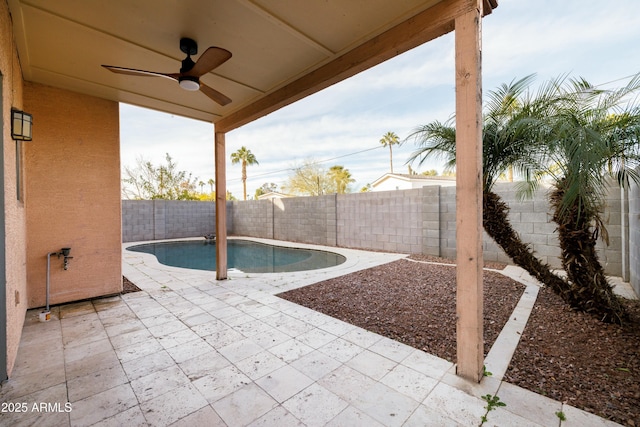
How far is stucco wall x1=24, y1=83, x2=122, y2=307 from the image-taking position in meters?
3.29

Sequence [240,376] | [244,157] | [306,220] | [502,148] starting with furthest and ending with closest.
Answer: [244,157] → [306,220] → [502,148] → [240,376]

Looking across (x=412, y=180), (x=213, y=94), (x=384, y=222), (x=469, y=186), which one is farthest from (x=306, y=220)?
(x=412, y=180)

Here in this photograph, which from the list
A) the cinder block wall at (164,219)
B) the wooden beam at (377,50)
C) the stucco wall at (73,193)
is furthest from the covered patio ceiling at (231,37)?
the cinder block wall at (164,219)

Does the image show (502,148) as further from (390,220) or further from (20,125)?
(20,125)

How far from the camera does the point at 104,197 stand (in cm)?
378

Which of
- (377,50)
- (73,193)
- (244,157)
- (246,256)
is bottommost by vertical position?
(246,256)

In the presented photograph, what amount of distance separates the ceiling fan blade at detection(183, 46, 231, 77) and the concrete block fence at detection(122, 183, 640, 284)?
3.89 meters

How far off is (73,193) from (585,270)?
6333 mm

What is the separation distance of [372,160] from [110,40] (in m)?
22.2

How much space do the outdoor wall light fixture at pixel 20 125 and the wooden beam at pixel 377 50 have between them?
234 centimetres

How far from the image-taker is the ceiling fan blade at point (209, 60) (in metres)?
2.14

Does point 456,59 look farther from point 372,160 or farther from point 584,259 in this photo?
point 372,160

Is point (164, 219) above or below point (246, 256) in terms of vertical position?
above

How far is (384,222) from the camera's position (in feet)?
25.1
